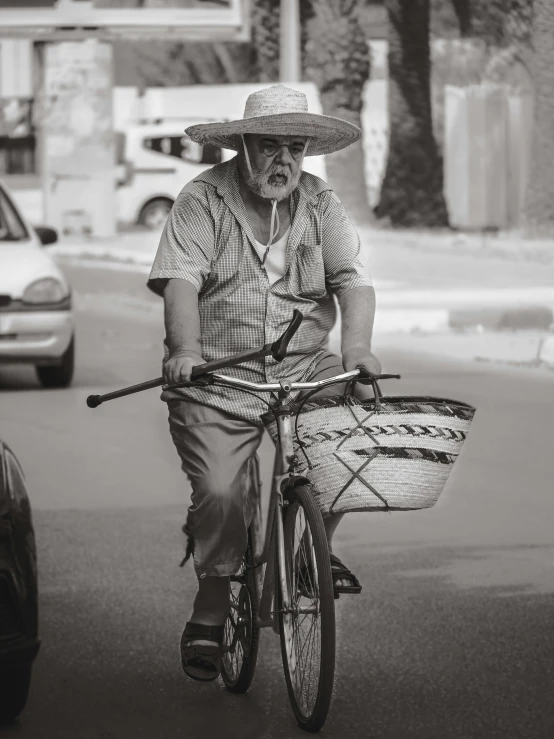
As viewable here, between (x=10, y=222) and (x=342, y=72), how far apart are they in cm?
2043

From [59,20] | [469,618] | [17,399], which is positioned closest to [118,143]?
[59,20]

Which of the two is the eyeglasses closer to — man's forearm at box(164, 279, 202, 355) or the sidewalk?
man's forearm at box(164, 279, 202, 355)

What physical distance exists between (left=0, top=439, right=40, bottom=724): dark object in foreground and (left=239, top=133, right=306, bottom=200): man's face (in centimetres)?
108

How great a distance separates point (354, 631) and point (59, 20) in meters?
25.7

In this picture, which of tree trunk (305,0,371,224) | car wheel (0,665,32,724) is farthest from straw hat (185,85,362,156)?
tree trunk (305,0,371,224)

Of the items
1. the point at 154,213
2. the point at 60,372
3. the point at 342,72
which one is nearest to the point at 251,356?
the point at 60,372

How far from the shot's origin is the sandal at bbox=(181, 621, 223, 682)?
5215mm

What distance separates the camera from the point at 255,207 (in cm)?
532

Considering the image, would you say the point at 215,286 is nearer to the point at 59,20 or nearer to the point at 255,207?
the point at 255,207

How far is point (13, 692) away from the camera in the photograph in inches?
196

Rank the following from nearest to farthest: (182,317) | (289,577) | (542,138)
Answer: (289,577)
(182,317)
(542,138)

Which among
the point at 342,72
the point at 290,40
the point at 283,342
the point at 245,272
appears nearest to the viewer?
the point at 283,342

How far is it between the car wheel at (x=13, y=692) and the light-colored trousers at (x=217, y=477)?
0.58m

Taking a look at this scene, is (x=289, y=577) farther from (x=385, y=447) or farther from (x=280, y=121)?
(x=280, y=121)
